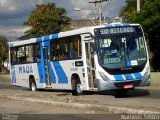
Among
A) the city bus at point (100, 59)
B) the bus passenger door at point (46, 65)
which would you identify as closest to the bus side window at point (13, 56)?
the bus passenger door at point (46, 65)

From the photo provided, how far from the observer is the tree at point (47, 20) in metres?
56.7

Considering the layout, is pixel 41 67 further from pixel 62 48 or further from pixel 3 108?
pixel 3 108

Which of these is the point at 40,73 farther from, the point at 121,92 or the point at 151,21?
the point at 151,21

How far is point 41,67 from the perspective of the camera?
26109 mm

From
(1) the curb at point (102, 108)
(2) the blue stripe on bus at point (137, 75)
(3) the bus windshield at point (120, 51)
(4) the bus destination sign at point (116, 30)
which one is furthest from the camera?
(4) the bus destination sign at point (116, 30)

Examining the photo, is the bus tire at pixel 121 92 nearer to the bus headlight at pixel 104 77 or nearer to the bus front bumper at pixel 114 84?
the bus front bumper at pixel 114 84

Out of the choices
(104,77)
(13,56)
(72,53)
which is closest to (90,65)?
(104,77)

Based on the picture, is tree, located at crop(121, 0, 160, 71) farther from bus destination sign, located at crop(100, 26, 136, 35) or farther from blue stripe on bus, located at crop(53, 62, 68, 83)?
bus destination sign, located at crop(100, 26, 136, 35)

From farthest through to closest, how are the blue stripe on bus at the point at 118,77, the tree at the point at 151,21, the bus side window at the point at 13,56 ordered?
the tree at the point at 151,21
the bus side window at the point at 13,56
the blue stripe on bus at the point at 118,77

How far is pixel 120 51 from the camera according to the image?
1969 centimetres

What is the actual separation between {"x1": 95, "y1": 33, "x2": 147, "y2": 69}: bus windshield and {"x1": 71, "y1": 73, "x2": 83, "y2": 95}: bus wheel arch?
274 cm

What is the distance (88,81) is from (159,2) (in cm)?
1387

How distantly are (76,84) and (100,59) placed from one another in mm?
3106

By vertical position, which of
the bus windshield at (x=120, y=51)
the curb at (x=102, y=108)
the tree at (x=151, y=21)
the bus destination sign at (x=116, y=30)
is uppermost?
the tree at (x=151, y=21)
